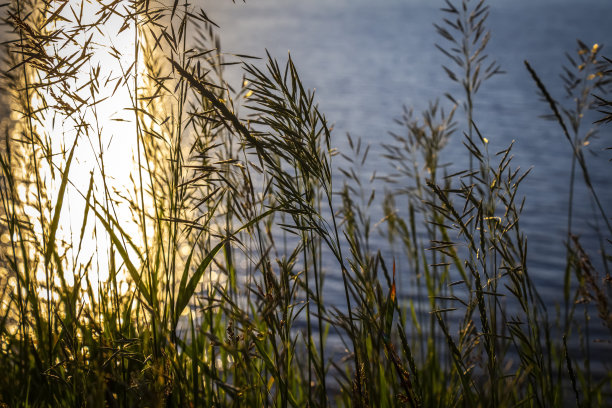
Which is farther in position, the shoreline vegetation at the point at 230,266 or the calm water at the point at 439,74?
the calm water at the point at 439,74

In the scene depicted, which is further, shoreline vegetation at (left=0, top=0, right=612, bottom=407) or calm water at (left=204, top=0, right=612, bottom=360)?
calm water at (left=204, top=0, right=612, bottom=360)

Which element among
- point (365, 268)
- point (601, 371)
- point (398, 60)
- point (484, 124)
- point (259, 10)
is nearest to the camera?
point (365, 268)

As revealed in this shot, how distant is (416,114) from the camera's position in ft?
33.2

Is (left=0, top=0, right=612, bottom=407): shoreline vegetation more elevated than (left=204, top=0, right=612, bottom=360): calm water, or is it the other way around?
(left=204, top=0, right=612, bottom=360): calm water

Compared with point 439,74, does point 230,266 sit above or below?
below

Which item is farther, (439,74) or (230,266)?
(439,74)

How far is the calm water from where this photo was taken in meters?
6.28

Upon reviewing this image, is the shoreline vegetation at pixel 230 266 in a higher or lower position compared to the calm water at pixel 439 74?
lower

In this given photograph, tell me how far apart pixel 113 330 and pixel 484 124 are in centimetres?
896

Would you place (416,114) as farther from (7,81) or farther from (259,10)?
(259,10)

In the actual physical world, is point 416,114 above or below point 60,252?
above

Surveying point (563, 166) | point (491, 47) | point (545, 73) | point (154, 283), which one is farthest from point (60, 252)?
point (491, 47)

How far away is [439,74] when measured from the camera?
1514 cm

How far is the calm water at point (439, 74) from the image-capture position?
6.28 m
